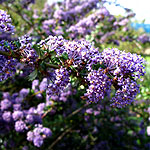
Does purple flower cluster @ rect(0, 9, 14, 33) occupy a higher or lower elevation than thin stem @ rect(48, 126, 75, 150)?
higher

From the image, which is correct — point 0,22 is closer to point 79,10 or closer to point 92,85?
point 92,85

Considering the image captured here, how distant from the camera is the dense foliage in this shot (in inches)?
59.5

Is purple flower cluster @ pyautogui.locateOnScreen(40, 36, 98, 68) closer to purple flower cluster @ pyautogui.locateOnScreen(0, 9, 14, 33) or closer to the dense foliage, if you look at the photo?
the dense foliage

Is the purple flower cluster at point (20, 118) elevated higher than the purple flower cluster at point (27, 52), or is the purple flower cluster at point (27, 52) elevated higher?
the purple flower cluster at point (27, 52)

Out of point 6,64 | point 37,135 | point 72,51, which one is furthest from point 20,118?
point 72,51

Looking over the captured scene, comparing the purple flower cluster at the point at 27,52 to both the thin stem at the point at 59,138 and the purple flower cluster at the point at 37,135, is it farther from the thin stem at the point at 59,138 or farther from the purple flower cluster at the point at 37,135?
the thin stem at the point at 59,138

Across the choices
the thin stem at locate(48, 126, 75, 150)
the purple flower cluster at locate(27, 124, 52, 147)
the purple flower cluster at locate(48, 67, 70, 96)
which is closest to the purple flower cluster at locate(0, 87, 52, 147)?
the purple flower cluster at locate(27, 124, 52, 147)

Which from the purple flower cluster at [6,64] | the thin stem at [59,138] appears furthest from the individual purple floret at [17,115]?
the purple flower cluster at [6,64]

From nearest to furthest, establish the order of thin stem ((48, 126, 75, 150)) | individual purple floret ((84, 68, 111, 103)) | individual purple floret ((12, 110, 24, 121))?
1. individual purple floret ((84, 68, 111, 103))
2. individual purple floret ((12, 110, 24, 121))
3. thin stem ((48, 126, 75, 150))

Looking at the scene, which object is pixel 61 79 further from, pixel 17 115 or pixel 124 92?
pixel 17 115

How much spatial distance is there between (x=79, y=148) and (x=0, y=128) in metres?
2.36

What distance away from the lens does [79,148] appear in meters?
4.92

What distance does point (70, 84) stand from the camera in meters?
2.46

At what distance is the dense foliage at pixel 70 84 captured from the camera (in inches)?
59.5
